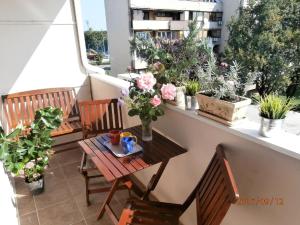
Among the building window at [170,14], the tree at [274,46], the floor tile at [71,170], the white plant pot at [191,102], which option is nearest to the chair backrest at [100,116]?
the floor tile at [71,170]

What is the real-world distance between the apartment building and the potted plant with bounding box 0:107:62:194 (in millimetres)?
12345

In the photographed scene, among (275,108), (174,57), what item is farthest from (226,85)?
(174,57)

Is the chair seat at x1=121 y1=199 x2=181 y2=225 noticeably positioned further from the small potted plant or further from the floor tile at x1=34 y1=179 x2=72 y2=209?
the floor tile at x1=34 y1=179 x2=72 y2=209

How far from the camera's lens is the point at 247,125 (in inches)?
50.2

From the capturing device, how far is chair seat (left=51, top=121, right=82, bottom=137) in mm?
2721

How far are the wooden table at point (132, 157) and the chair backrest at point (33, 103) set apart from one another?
1515mm

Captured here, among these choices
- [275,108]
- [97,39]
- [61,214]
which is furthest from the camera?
[97,39]

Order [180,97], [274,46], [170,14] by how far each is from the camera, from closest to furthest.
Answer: [180,97] < [274,46] < [170,14]

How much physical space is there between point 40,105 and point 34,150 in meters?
0.99

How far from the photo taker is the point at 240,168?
1280mm

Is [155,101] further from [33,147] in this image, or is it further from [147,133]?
[33,147]

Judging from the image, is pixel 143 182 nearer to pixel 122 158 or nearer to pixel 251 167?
pixel 122 158

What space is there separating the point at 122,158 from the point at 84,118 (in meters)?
1.08

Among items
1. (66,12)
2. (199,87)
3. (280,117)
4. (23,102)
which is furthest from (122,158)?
(66,12)
